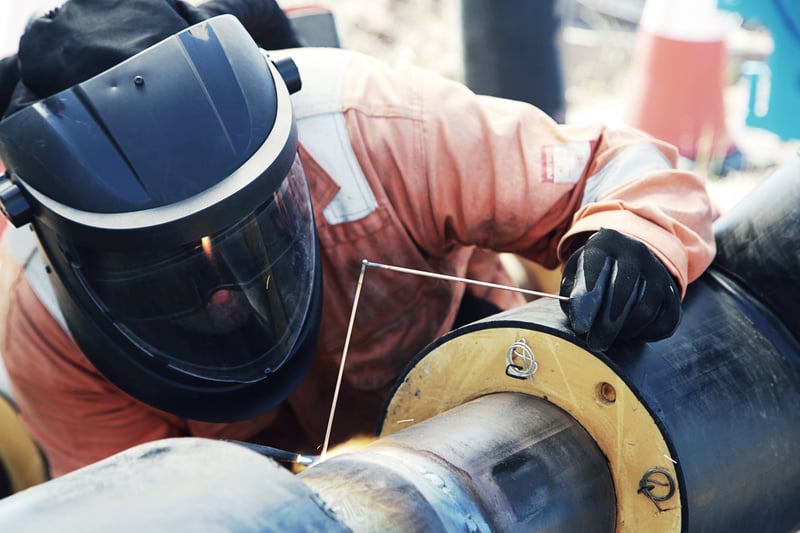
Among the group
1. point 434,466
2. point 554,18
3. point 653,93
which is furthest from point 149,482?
point 653,93

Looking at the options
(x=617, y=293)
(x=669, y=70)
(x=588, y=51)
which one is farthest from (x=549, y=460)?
(x=588, y=51)

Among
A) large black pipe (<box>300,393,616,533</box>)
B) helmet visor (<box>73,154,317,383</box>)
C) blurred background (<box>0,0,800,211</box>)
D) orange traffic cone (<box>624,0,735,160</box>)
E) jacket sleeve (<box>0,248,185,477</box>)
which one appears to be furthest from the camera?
orange traffic cone (<box>624,0,735,160</box>)

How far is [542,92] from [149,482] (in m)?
3.54

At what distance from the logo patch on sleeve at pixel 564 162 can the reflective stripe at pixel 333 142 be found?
375mm

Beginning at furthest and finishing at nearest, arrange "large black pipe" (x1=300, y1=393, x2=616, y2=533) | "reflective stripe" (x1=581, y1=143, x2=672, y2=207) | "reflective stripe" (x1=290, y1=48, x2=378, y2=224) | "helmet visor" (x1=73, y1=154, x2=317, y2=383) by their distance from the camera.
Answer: "reflective stripe" (x1=290, y1=48, x2=378, y2=224)
"reflective stripe" (x1=581, y1=143, x2=672, y2=207)
"helmet visor" (x1=73, y1=154, x2=317, y2=383)
"large black pipe" (x1=300, y1=393, x2=616, y2=533)

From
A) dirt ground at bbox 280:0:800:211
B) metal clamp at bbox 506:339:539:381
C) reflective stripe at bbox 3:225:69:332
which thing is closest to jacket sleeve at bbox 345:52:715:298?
metal clamp at bbox 506:339:539:381

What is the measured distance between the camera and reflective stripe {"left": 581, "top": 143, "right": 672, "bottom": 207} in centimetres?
176

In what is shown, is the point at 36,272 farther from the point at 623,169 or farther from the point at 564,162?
A: the point at 623,169

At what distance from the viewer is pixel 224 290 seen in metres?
1.71

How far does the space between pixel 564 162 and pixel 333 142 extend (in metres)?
0.49

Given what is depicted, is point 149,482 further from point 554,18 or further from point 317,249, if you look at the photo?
point 554,18

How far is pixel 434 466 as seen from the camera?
1.18 metres

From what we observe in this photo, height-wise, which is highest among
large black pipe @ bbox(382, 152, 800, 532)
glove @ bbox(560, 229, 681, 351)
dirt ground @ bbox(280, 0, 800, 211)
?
glove @ bbox(560, 229, 681, 351)

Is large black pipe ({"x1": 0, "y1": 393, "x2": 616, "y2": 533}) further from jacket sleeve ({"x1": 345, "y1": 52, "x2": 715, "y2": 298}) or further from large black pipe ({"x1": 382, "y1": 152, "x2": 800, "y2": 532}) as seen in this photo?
jacket sleeve ({"x1": 345, "y1": 52, "x2": 715, "y2": 298})
